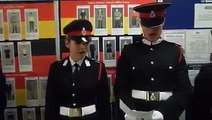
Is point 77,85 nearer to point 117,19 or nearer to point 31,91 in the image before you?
point 31,91

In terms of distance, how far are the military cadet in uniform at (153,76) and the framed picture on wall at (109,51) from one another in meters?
0.39

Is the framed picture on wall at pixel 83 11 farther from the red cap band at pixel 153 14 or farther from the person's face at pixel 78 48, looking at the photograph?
the red cap band at pixel 153 14

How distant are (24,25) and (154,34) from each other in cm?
107

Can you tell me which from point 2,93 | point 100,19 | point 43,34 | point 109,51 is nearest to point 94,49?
point 109,51

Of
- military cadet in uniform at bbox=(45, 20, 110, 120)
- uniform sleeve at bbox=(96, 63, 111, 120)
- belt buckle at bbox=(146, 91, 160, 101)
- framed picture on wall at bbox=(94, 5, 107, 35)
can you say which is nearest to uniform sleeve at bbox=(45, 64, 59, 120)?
military cadet in uniform at bbox=(45, 20, 110, 120)

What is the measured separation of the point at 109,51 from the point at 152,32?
2.00 feet

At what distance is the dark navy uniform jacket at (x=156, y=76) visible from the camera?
2.27m

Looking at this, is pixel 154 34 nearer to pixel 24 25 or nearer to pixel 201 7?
pixel 201 7

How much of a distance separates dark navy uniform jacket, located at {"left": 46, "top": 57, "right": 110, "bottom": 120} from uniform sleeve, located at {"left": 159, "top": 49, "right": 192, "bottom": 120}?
0.46 m

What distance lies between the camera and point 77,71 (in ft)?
7.91

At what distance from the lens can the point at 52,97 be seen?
2.43m

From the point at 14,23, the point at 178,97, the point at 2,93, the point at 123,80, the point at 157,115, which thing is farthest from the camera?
the point at 14,23

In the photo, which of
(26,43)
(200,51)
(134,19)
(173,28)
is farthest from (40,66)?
(200,51)

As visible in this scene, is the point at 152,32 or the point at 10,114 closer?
the point at 152,32
